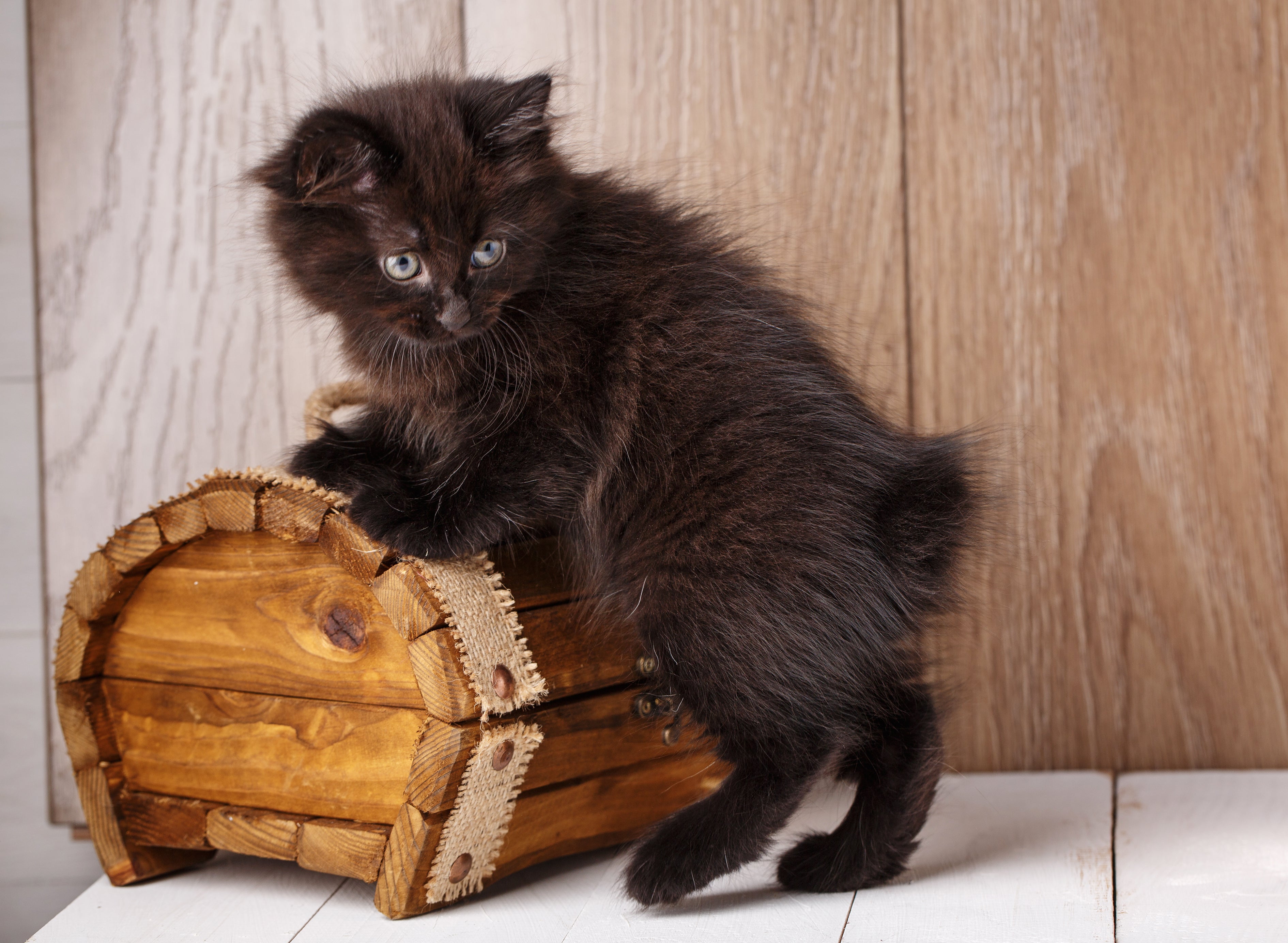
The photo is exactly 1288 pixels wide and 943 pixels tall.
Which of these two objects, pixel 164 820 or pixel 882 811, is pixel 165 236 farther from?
pixel 882 811

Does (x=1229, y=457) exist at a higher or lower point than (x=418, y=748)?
higher

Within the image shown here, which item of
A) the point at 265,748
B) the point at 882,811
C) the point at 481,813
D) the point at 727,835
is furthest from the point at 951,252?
the point at 265,748

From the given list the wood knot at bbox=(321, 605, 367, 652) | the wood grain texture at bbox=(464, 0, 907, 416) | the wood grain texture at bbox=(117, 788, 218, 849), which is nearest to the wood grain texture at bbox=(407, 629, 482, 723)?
the wood knot at bbox=(321, 605, 367, 652)

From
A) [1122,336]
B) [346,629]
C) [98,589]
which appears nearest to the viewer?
[346,629]

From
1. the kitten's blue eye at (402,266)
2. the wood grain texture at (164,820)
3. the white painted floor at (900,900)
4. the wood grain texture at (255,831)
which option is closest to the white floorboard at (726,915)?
the white painted floor at (900,900)

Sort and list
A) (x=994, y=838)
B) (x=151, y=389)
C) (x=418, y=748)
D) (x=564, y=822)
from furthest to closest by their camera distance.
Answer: (x=151, y=389) → (x=994, y=838) → (x=564, y=822) → (x=418, y=748)

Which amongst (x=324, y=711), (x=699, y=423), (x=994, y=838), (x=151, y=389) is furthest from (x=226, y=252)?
(x=994, y=838)

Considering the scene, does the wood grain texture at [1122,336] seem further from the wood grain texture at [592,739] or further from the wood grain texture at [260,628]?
the wood grain texture at [260,628]

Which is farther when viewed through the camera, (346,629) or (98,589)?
(98,589)

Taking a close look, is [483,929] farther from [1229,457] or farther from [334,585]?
[1229,457]
